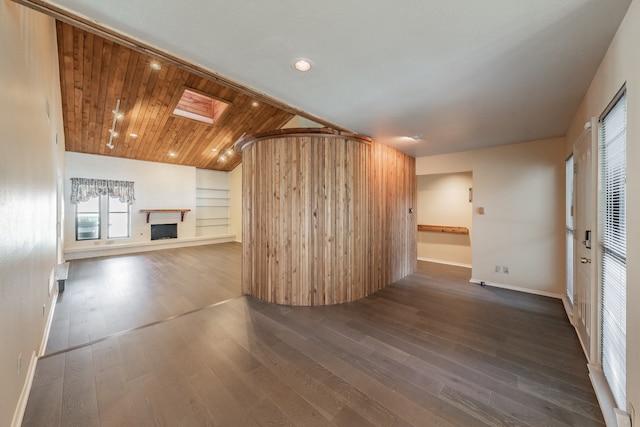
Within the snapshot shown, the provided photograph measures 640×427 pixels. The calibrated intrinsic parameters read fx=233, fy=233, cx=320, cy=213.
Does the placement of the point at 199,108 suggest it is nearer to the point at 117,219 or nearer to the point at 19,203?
the point at 117,219

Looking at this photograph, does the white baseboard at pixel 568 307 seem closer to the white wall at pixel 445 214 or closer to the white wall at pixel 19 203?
the white wall at pixel 445 214

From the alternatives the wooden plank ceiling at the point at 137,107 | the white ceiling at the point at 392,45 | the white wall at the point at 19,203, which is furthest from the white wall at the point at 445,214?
the white wall at the point at 19,203

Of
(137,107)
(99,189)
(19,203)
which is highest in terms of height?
(137,107)

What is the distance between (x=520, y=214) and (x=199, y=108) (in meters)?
7.46

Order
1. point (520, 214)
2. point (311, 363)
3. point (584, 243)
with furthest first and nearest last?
point (520, 214) → point (584, 243) → point (311, 363)

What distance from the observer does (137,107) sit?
5.14 m

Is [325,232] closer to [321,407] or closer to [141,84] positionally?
[321,407]

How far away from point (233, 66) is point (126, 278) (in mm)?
4907

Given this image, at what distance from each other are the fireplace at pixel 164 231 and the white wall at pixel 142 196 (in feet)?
0.38

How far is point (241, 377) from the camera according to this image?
192 centimetres

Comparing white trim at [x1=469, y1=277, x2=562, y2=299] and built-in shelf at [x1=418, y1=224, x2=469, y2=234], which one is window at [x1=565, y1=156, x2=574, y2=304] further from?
built-in shelf at [x1=418, y1=224, x2=469, y2=234]

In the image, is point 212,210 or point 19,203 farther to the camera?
point 212,210

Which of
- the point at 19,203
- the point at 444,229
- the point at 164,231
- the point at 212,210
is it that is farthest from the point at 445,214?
the point at 164,231

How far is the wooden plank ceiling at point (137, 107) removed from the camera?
3.91 m
